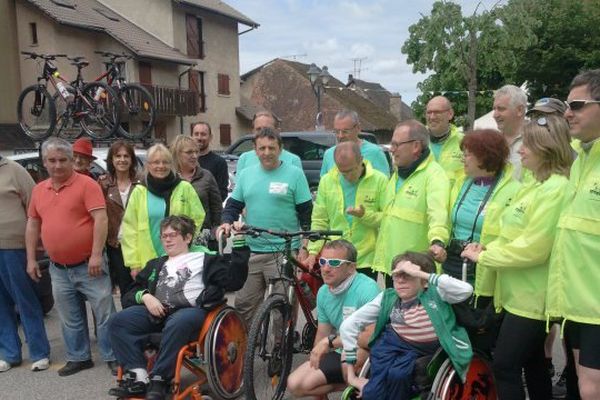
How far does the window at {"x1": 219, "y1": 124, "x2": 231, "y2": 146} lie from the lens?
32781 mm

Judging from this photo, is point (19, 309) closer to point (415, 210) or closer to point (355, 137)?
point (355, 137)

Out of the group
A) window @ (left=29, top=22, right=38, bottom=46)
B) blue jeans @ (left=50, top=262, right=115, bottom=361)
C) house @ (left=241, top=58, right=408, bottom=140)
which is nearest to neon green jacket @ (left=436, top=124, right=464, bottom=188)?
blue jeans @ (left=50, top=262, right=115, bottom=361)

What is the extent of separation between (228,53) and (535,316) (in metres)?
32.1

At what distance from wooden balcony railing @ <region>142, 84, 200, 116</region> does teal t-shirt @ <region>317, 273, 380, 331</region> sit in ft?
74.3

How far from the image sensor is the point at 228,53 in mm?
33406

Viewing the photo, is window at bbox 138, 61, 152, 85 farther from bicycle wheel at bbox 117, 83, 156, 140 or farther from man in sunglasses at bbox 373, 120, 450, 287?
man in sunglasses at bbox 373, 120, 450, 287

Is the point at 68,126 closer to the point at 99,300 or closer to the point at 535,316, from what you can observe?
the point at 99,300


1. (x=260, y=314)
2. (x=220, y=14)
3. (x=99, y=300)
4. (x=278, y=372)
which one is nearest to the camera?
(x=260, y=314)

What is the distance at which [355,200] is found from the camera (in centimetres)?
425

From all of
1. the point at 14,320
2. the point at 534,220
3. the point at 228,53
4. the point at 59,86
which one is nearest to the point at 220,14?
the point at 228,53

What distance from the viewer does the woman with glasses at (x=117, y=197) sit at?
4.89m

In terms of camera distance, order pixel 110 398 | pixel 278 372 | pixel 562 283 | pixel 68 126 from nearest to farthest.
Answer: pixel 562 283
pixel 278 372
pixel 110 398
pixel 68 126

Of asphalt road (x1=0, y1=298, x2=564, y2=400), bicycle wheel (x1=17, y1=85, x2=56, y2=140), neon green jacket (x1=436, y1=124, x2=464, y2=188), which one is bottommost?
asphalt road (x1=0, y1=298, x2=564, y2=400)

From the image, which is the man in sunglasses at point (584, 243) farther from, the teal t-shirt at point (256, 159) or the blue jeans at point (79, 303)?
the blue jeans at point (79, 303)
